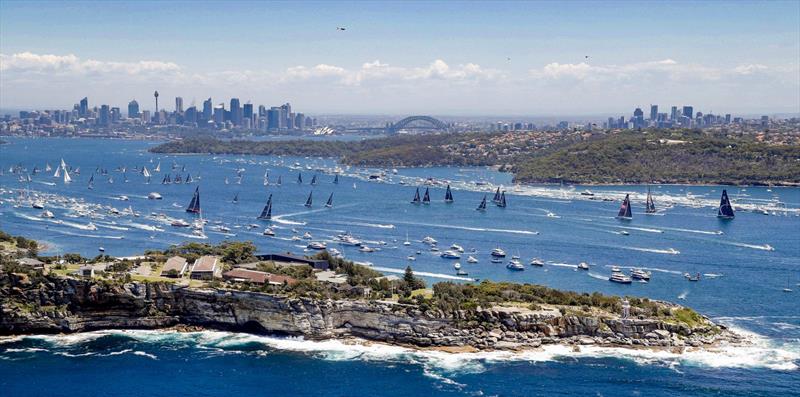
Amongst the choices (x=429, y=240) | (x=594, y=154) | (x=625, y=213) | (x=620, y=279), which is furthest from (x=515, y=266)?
Answer: (x=594, y=154)

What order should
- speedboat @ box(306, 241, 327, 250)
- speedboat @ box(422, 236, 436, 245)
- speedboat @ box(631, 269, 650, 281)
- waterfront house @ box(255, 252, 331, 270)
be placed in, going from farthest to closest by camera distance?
speedboat @ box(422, 236, 436, 245) → speedboat @ box(306, 241, 327, 250) → speedboat @ box(631, 269, 650, 281) → waterfront house @ box(255, 252, 331, 270)

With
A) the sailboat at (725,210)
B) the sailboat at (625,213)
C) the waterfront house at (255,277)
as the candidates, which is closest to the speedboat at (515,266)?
the waterfront house at (255,277)

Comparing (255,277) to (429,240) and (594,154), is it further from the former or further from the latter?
(594,154)

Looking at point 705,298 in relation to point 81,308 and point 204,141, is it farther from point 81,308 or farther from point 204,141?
point 204,141

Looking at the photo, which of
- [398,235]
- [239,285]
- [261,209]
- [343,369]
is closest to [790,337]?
[343,369]

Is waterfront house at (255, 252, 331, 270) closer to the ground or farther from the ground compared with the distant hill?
closer to the ground

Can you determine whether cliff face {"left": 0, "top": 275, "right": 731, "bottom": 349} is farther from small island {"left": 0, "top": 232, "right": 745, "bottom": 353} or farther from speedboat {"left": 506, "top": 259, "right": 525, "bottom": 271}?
speedboat {"left": 506, "top": 259, "right": 525, "bottom": 271}

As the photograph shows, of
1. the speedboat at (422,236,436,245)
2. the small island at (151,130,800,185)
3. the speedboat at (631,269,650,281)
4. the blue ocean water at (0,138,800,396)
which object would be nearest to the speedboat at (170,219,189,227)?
the blue ocean water at (0,138,800,396)
